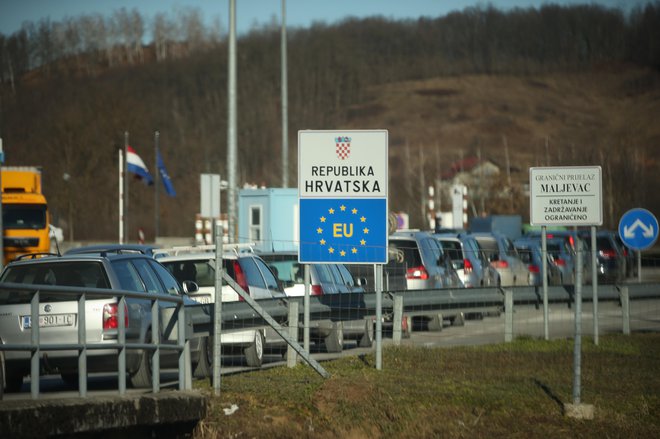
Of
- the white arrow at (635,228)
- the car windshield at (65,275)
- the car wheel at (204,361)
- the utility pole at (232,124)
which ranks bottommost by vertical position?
the car wheel at (204,361)

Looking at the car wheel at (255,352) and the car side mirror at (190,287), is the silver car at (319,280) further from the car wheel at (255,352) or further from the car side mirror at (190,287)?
the car side mirror at (190,287)

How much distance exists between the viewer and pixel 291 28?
15400cm

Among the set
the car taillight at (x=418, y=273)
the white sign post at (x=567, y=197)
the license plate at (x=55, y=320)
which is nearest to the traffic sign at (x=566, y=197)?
the white sign post at (x=567, y=197)

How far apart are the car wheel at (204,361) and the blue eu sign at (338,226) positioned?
1.70m

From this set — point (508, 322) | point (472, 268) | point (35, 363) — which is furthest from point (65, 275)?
point (472, 268)

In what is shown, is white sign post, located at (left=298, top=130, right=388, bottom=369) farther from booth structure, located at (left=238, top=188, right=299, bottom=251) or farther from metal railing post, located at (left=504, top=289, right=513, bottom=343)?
booth structure, located at (left=238, top=188, right=299, bottom=251)

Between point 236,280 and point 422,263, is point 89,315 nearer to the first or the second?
point 236,280

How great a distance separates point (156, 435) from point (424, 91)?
15086 centimetres

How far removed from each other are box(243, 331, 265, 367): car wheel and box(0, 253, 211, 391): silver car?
120 cm

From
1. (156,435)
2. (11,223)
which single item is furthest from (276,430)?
(11,223)

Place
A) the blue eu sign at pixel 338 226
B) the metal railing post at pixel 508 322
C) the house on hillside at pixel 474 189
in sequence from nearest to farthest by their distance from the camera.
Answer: the blue eu sign at pixel 338 226 < the metal railing post at pixel 508 322 < the house on hillside at pixel 474 189

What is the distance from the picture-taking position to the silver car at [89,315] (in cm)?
853

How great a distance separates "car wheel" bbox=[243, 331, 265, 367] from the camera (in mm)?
14906

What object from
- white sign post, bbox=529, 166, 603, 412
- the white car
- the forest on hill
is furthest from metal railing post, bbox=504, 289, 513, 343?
the forest on hill
